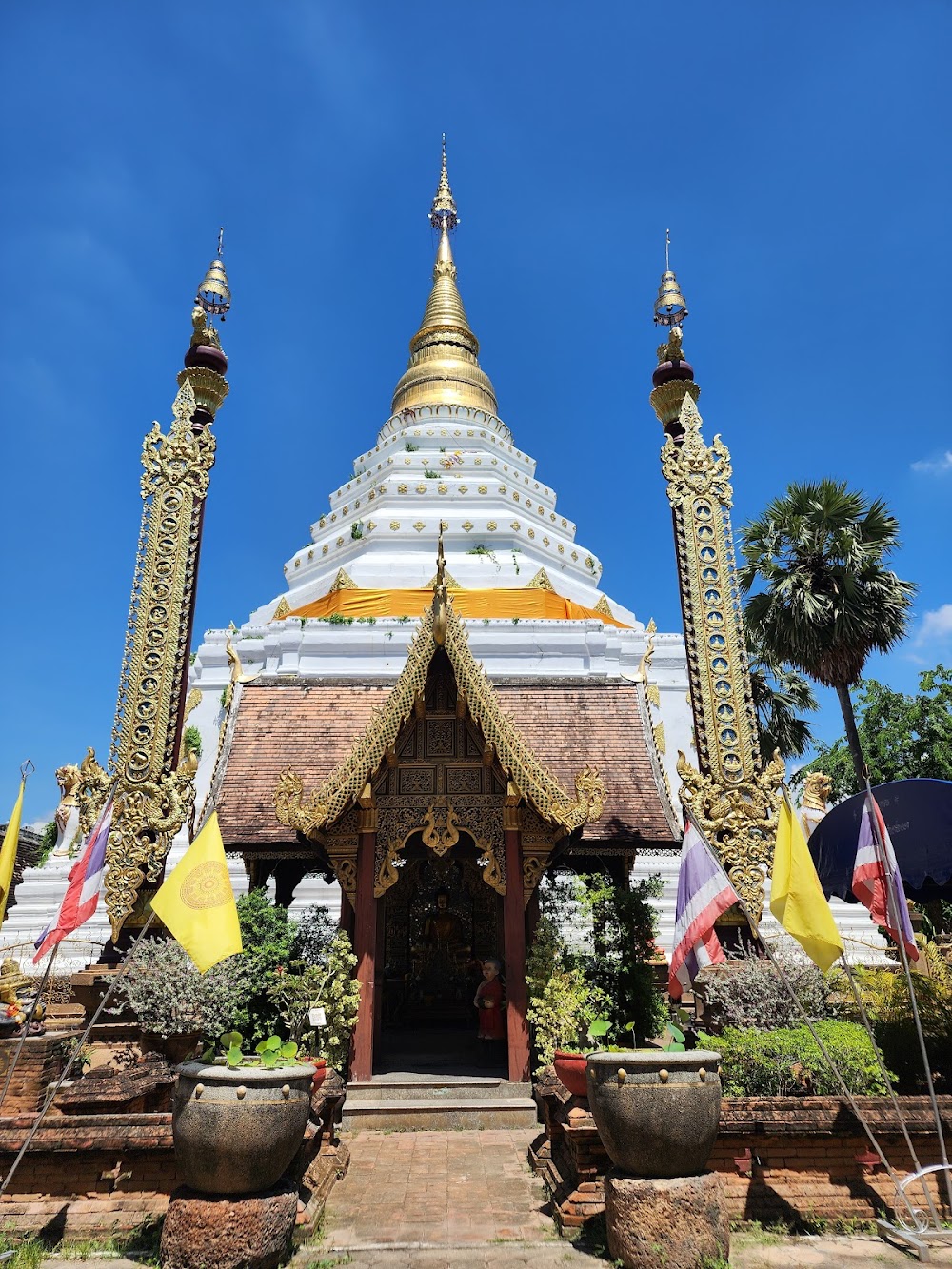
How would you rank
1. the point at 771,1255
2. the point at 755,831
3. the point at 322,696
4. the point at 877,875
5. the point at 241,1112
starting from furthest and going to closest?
the point at 322,696 → the point at 755,831 → the point at 877,875 → the point at 771,1255 → the point at 241,1112

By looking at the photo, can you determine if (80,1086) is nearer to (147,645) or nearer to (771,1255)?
(771,1255)

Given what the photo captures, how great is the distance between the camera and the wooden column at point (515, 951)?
27.2 ft

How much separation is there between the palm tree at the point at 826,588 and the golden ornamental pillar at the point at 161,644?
39.0 feet

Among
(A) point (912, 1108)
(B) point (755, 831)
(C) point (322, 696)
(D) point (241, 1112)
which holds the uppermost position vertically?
(C) point (322, 696)

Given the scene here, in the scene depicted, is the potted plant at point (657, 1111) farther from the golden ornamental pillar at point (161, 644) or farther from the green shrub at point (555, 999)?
the golden ornamental pillar at point (161, 644)

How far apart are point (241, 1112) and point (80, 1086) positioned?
290 centimetres

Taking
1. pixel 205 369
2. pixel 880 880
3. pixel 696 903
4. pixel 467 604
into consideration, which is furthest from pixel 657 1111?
pixel 467 604

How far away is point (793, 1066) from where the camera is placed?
615 centimetres

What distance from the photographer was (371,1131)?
24.7 feet

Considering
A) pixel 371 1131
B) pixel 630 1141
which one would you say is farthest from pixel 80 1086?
pixel 630 1141

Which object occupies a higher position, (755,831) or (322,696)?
(322,696)

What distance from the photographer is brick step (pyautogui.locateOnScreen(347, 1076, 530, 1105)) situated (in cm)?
796

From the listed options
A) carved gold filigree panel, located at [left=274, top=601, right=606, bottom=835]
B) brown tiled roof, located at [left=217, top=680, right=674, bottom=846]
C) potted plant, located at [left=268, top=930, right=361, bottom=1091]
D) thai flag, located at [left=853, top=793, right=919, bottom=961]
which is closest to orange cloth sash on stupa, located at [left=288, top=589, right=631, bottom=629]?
brown tiled roof, located at [left=217, top=680, right=674, bottom=846]

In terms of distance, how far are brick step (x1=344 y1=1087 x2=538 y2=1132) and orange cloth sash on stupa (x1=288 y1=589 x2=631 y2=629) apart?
1637cm
